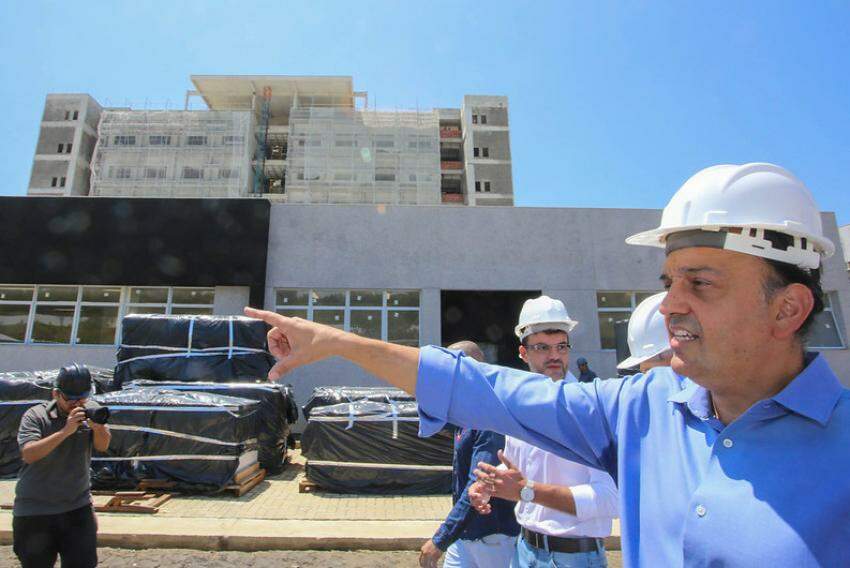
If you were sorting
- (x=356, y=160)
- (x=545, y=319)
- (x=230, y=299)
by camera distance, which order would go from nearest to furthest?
(x=545, y=319), (x=230, y=299), (x=356, y=160)

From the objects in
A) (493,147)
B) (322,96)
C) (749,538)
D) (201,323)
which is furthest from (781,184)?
(322,96)

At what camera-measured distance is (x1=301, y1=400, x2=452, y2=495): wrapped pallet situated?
7.93 meters

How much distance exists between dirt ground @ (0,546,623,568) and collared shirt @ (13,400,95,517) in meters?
1.78

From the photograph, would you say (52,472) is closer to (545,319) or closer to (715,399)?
(545,319)

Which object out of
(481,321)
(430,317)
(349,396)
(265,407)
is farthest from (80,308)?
(481,321)

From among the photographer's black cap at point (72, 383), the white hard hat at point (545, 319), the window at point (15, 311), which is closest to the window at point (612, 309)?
the white hard hat at point (545, 319)

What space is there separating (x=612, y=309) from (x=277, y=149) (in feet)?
176

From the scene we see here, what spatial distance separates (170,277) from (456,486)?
1380 centimetres

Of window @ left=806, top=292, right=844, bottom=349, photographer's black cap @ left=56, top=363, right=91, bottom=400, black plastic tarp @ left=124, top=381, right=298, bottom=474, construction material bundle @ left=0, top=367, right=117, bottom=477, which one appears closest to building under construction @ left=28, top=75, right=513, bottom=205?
window @ left=806, top=292, right=844, bottom=349

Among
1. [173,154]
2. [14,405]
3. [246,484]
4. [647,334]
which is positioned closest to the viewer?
[647,334]

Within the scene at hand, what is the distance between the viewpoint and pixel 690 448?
3.98 ft

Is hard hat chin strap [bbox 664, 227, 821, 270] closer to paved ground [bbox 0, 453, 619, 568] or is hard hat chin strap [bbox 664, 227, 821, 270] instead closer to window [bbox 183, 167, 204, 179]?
paved ground [bbox 0, 453, 619, 568]

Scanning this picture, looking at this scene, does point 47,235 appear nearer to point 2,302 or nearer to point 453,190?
point 2,302

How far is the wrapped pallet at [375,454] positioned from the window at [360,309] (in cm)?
640
